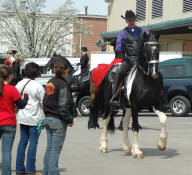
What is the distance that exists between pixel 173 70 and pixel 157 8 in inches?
705

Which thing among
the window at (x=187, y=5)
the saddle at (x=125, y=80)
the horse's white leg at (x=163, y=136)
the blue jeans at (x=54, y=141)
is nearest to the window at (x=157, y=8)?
the window at (x=187, y=5)

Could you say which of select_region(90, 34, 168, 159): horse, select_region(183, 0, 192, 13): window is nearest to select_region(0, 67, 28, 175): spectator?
select_region(90, 34, 168, 159): horse

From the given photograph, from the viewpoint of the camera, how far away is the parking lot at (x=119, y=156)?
9.47 meters

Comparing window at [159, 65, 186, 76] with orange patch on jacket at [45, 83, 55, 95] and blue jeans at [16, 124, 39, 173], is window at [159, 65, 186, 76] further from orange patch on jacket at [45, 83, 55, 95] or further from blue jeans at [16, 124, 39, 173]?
orange patch on jacket at [45, 83, 55, 95]

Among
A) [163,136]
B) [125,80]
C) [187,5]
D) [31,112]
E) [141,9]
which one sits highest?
[141,9]

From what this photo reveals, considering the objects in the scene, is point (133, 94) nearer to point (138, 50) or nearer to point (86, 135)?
point (138, 50)

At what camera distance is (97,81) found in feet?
41.8

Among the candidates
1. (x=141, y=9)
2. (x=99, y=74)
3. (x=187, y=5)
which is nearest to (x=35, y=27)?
(x=141, y=9)

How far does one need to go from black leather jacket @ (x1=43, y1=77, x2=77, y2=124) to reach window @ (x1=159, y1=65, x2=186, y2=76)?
1329 centimetres

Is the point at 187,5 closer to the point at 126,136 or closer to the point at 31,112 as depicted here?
the point at 126,136

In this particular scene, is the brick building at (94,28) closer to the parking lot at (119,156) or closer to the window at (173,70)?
the window at (173,70)

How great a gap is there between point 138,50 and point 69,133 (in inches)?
185

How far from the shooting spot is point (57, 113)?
25.4 feet

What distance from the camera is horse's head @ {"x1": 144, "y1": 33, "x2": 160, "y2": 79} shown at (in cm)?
1088
